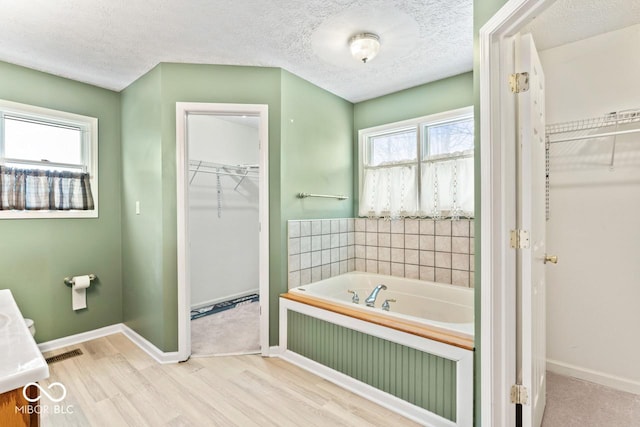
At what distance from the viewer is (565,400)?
1.96 m

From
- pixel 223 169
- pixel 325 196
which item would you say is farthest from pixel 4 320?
pixel 223 169

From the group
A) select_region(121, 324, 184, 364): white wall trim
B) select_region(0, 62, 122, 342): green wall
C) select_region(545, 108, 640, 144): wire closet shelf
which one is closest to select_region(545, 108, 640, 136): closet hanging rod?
select_region(545, 108, 640, 144): wire closet shelf

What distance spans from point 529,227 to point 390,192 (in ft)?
5.65

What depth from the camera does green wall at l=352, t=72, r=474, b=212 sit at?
8.78ft

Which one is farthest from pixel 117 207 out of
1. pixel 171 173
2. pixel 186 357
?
pixel 186 357

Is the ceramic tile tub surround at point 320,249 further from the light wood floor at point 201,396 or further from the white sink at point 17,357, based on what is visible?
the white sink at point 17,357

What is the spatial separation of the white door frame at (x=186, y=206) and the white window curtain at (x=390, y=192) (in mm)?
1143

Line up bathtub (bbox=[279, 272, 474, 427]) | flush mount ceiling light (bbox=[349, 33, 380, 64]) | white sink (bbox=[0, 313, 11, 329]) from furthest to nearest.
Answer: flush mount ceiling light (bbox=[349, 33, 380, 64]) < bathtub (bbox=[279, 272, 474, 427]) < white sink (bbox=[0, 313, 11, 329])

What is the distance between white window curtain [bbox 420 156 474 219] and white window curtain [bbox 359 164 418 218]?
0.36ft

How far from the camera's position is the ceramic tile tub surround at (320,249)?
2.65 meters

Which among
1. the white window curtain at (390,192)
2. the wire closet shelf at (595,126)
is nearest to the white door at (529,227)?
the wire closet shelf at (595,126)

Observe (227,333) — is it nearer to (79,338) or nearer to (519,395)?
(79,338)

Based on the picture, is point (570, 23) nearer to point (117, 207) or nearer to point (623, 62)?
point (623, 62)

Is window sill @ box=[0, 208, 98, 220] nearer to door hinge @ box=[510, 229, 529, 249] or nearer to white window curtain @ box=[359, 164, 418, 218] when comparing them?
white window curtain @ box=[359, 164, 418, 218]
